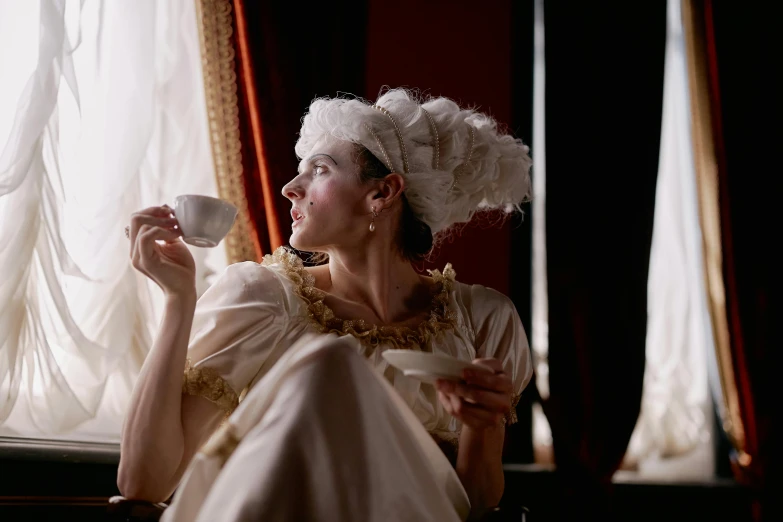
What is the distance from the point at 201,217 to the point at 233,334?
301mm

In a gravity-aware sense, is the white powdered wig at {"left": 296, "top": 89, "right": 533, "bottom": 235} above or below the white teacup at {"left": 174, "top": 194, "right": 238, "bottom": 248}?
above

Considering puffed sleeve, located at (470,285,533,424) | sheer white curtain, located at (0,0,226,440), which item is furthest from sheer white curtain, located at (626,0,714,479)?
sheer white curtain, located at (0,0,226,440)

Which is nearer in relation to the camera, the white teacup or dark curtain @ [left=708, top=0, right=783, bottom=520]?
the white teacup

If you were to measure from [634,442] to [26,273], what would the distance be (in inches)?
84.0

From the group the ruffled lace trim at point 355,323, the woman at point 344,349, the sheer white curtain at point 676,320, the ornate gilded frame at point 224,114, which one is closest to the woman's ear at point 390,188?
the woman at point 344,349

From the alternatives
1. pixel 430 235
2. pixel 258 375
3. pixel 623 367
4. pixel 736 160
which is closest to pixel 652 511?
pixel 623 367

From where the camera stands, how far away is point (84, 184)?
2059 millimetres

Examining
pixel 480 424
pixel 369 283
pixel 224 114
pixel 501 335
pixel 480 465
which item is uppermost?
pixel 224 114

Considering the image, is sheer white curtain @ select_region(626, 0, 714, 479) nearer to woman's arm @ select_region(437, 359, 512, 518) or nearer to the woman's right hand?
woman's arm @ select_region(437, 359, 512, 518)

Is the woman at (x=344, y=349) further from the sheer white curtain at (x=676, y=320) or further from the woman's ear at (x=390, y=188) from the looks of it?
the sheer white curtain at (x=676, y=320)

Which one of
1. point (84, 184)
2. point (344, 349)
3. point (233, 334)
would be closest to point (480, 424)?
point (344, 349)

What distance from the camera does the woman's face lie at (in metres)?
1.67

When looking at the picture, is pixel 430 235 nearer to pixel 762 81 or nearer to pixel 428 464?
pixel 428 464

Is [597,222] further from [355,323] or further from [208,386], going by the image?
[208,386]
